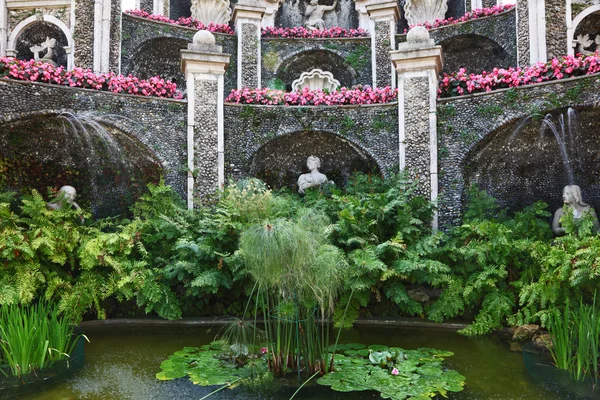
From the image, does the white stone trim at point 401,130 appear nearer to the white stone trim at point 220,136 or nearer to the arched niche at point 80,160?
the white stone trim at point 220,136

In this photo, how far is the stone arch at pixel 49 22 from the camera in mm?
13336

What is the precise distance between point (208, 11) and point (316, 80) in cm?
477

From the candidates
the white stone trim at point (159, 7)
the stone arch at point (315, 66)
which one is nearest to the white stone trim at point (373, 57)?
the stone arch at point (315, 66)

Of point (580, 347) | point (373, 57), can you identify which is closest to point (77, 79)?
point (373, 57)

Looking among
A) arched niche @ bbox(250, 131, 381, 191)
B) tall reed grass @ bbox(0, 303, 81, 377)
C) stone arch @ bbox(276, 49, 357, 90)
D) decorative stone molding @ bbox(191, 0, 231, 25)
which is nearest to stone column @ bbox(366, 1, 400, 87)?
stone arch @ bbox(276, 49, 357, 90)

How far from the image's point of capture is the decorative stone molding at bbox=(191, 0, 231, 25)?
17.4m

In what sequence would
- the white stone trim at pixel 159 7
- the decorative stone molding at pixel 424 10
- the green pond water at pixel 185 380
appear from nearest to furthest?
the green pond water at pixel 185 380
the decorative stone molding at pixel 424 10
the white stone trim at pixel 159 7

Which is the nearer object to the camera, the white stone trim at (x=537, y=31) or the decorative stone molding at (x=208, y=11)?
the white stone trim at (x=537, y=31)

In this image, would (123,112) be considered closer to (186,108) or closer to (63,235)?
(186,108)

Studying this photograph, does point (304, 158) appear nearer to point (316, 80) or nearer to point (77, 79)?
point (316, 80)

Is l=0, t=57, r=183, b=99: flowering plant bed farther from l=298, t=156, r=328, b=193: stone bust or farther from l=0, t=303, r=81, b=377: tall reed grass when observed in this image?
l=0, t=303, r=81, b=377: tall reed grass

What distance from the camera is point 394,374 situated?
5.40 meters

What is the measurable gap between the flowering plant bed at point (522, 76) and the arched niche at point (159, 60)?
860 cm

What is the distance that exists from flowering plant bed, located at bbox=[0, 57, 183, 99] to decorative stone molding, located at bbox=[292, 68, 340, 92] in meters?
4.79
